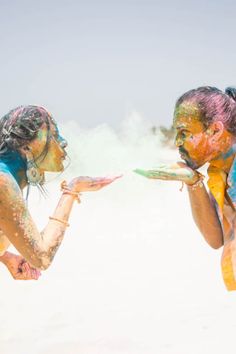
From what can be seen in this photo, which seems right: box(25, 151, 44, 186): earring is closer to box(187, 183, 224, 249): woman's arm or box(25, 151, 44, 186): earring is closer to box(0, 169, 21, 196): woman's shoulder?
box(0, 169, 21, 196): woman's shoulder

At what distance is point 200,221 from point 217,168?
0.40 meters

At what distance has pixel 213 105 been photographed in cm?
296

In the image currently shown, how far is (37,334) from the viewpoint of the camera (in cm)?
595

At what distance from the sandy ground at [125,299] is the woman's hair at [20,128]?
1.67ft

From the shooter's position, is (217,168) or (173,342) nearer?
(217,168)

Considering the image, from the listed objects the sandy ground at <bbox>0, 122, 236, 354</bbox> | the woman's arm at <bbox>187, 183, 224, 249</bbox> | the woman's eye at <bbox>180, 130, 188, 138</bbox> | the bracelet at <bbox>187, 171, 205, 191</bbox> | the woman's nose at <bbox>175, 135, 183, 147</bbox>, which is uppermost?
the woman's eye at <bbox>180, 130, 188, 138</bbox>

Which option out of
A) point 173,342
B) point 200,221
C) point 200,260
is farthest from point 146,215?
point 200,221

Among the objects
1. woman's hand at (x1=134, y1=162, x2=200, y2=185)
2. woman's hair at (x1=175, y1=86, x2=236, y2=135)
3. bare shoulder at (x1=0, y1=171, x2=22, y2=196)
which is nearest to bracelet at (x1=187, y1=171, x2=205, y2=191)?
woman's hand at (x1=134, y1=162, x2=200, y2=185)

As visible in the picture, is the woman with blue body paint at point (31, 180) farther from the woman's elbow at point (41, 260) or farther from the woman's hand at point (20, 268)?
the woman's hand at point (20, 268)

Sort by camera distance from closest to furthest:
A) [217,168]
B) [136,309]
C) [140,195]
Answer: [217,168]
[136,309]
[140,195]

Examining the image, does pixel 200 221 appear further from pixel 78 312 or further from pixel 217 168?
pixel 78 312

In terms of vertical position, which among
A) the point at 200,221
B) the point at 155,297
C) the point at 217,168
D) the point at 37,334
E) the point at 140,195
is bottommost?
the point at 140,195

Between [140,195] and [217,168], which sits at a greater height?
[217,168]

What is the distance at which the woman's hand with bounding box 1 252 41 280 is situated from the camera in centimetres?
344
